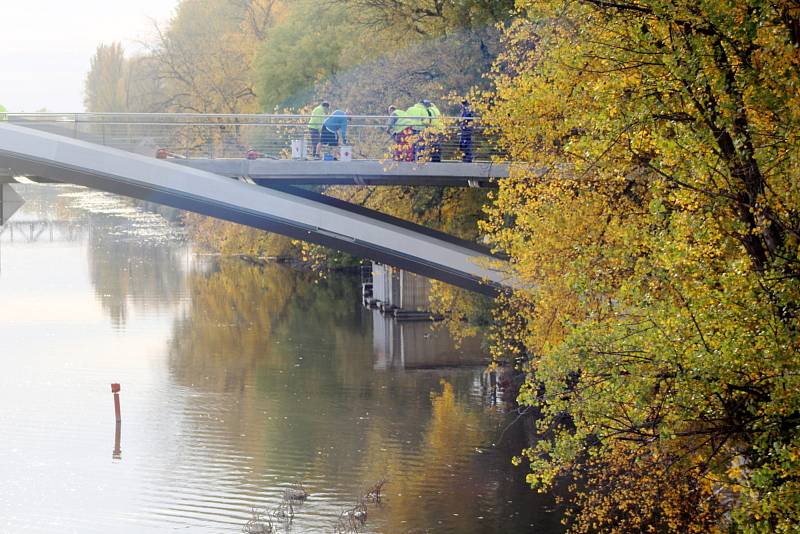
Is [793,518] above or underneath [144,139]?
underneath

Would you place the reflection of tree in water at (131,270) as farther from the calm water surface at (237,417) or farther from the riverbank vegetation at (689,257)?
the riverbank vegetation at (689,257)

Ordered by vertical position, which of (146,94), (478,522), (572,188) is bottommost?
(478,522)

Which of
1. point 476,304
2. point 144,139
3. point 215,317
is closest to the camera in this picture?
point 144,139

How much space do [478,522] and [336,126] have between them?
843 cm

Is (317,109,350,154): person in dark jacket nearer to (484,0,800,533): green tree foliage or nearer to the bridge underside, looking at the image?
the bridge underside

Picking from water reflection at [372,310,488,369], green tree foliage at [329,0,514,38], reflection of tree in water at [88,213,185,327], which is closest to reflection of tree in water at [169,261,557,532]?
water reflection at [372,310,488,369]

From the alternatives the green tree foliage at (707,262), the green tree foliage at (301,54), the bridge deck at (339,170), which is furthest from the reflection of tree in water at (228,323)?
the green tree foliage at (707,262)

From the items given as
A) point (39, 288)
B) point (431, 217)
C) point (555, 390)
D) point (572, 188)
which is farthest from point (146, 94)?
point (555, 390)

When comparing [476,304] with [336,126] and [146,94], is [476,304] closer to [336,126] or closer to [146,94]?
[336,126]

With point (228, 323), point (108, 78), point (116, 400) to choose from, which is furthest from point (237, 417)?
point (108, 78)

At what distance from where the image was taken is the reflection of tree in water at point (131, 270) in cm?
3488

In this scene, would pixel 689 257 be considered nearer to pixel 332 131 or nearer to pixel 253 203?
pixel 253 203

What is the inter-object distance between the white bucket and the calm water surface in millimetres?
4103

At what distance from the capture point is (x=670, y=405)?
8.89m
